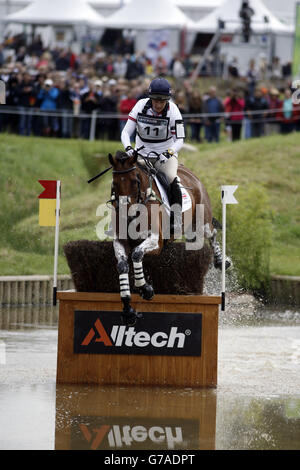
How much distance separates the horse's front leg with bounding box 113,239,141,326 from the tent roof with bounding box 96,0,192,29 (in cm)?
2511

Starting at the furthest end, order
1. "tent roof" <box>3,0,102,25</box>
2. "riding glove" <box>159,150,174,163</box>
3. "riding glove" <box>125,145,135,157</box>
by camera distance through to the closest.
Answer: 1. "tent roof" <box>3,0,102,25</box>
2. "riding glove" <box>159,150,174,163</box>
3. "riding glove" <box>125,145,135,157</box>

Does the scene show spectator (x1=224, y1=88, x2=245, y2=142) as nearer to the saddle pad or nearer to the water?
the water

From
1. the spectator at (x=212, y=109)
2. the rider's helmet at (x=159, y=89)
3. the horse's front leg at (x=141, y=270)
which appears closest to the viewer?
the horse's front leg at (x=141, y=270)

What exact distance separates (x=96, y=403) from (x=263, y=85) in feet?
80.3

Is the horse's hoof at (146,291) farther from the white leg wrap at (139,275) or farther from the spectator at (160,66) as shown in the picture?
the spectator at (160,66)

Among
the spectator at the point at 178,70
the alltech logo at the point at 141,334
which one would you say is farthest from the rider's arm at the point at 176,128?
the spectator at the point at 178,70

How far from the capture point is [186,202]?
37.4 ft

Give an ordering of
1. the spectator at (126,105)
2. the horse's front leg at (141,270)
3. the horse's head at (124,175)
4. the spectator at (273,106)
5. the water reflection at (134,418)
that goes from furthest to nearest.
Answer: the spectator at (273,106)
the spectator at (126,105)
the horse's front leg at (141,270)
the horse's head at (124,175)
the water reflection at (134,418)

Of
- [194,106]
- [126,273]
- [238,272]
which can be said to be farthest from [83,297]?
[194,106]

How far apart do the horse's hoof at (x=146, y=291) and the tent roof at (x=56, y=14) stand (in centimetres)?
2540

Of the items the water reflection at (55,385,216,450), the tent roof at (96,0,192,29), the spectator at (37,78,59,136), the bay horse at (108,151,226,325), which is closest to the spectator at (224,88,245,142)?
the spectator at (37,78,59,136)

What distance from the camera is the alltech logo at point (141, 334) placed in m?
10.4

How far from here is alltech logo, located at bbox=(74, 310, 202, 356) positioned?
10.4 m

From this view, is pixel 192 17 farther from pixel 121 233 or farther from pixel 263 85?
pixel 121 233
